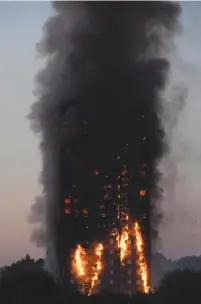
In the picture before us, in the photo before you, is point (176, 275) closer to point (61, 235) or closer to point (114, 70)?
point (61, 235)

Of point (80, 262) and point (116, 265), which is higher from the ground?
point (116, 265)

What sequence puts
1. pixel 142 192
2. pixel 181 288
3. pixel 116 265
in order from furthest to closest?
pixel 116 265 → pixel 142 192 → pixel 181 288

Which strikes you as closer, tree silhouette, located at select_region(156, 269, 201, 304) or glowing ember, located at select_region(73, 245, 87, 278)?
tree silhouette, located at select_region(156, 269, 201, 304)

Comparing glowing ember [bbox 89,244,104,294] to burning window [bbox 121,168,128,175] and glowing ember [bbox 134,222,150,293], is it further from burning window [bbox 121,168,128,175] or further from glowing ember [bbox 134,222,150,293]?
burning window [bbox 121,168,128,175]

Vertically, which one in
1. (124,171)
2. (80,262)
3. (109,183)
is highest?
(124,171)

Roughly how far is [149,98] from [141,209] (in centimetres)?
2879

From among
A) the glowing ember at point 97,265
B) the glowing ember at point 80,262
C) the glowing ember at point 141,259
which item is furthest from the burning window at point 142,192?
the glowing ember at point 80,262

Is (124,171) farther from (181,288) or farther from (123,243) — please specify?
(181,288)

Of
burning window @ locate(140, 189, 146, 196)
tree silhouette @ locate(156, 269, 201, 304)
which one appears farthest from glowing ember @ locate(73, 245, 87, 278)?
tree silhouette @ locate(156, 269, 201, 304)

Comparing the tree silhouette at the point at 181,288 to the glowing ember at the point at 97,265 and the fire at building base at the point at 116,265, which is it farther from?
the glowing ember at the point at 97,265

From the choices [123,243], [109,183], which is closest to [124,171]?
[109,183]

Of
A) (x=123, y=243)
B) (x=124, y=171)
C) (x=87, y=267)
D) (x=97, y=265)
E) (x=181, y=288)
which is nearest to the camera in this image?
(x=181, y=288)

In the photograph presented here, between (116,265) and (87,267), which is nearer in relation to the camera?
(87,267)

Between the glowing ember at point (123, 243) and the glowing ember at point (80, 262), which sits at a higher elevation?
the glowing ember at point (123, 243)
